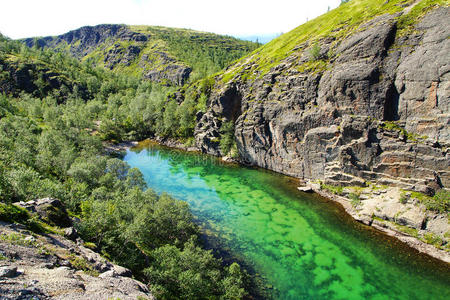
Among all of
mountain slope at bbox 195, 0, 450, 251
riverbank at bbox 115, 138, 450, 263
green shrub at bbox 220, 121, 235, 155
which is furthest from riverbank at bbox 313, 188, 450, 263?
green shrub at bbox 220, 121, 235, 155

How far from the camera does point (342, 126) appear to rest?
56.9m

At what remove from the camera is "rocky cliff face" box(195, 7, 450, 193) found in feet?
149

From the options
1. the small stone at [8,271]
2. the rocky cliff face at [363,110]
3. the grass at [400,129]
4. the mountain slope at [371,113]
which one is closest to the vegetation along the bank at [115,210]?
the small stone at [8,271]

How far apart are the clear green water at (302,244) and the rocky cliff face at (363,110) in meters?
11.3

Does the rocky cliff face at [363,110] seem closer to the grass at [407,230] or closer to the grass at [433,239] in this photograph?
the grass at [407,230]

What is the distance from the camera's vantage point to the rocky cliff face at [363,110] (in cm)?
4547

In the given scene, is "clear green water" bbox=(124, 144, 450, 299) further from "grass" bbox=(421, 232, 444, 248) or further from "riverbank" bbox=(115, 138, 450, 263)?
"grass" bbox=(421, 232, 444, 248)

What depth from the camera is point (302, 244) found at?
138 ft

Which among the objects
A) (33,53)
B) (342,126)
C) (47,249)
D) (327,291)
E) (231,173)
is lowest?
(327,291)

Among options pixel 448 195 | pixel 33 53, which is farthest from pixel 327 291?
pixel 33 53

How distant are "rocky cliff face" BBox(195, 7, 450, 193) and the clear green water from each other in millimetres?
11344

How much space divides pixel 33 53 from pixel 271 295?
245m

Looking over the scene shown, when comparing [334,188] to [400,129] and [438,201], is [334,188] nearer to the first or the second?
[400,129]

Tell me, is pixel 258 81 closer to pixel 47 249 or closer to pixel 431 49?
pixel 431 49
